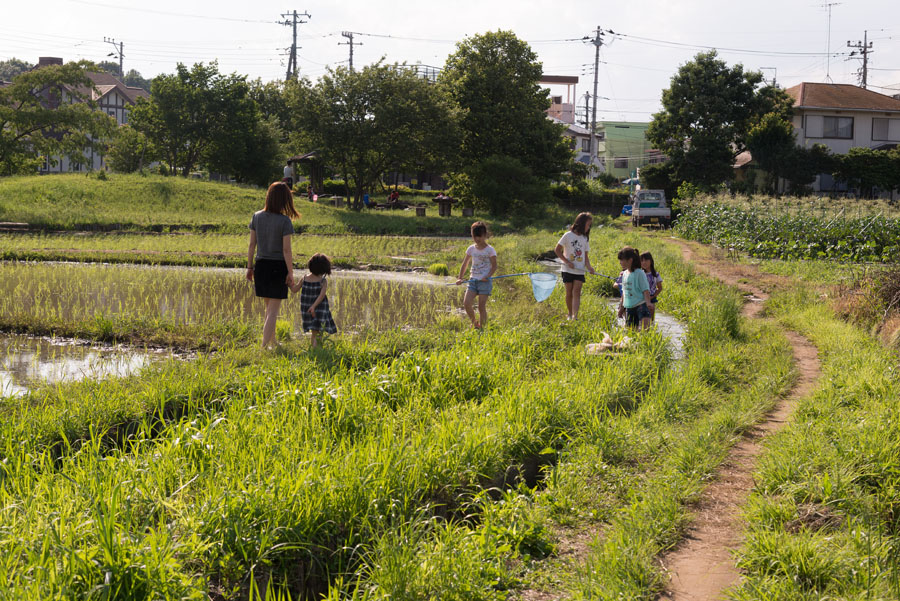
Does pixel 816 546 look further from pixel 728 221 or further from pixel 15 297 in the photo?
pixel 728 221

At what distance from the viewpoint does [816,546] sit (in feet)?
12.3

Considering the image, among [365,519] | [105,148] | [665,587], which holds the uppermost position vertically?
[105,148]

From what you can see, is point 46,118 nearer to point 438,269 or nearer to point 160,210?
point 160,210

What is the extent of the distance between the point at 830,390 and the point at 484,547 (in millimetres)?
4183

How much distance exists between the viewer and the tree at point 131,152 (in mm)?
47219

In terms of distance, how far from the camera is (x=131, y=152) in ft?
165

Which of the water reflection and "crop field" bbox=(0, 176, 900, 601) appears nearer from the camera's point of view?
"crop field" bbox=(0, 176, 900, 601)

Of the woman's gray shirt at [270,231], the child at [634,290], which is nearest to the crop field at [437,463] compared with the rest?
the child at [634,290]

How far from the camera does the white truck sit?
3959 centimetres

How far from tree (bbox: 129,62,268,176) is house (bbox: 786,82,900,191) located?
3329 cm

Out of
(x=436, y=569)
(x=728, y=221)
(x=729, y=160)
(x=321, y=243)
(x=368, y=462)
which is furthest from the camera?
(x=729, y=160)

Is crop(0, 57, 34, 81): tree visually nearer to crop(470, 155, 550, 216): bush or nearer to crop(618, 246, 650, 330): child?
crop(470, 155, 550, 216): bush

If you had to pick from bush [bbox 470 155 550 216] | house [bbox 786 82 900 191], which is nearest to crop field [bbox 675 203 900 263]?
bush [bbox 470 155 550 216]

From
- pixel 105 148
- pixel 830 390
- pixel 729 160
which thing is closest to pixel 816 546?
pixel 830 390
